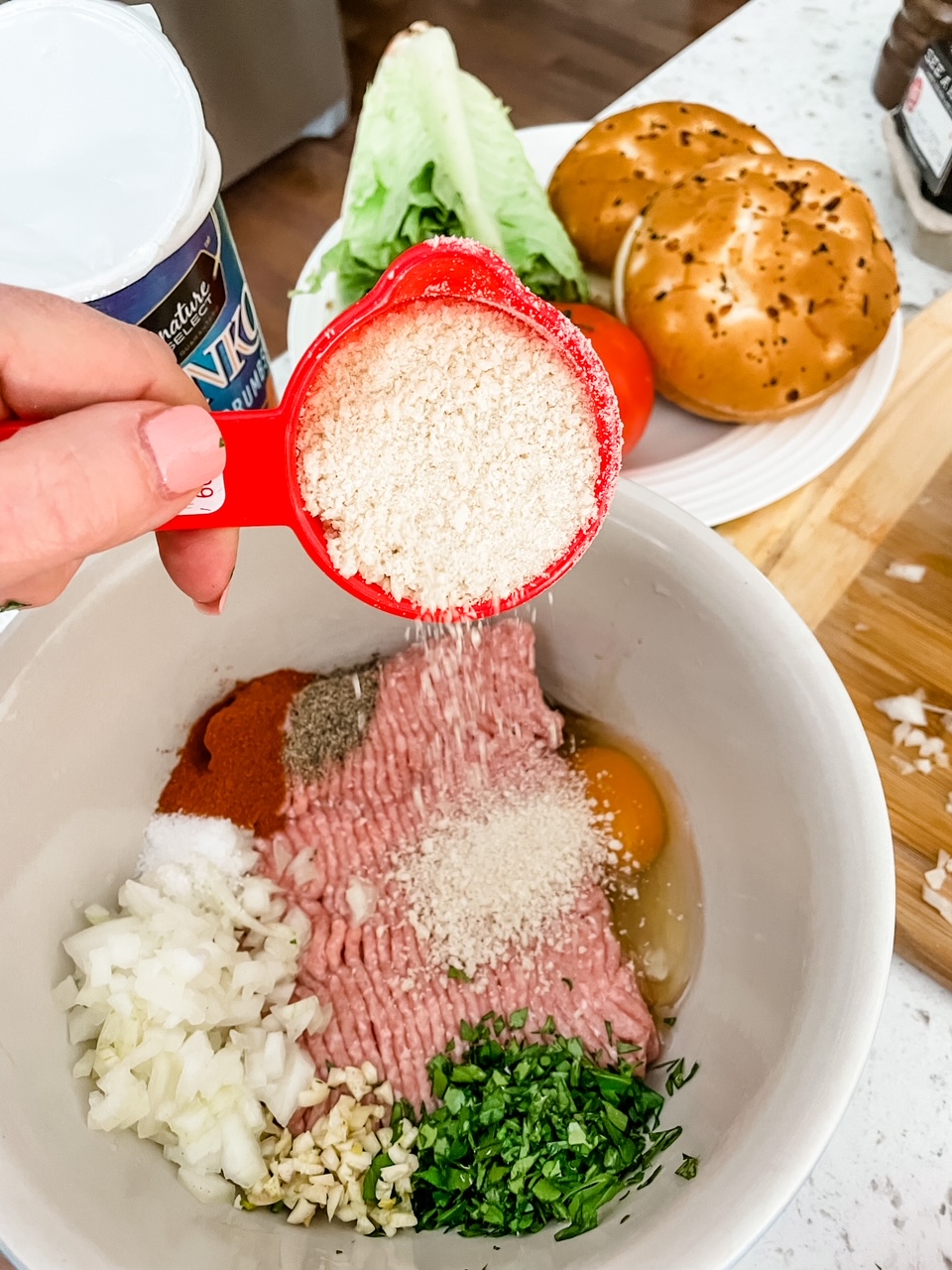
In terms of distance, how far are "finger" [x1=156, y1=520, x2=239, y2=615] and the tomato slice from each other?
43 centimetres

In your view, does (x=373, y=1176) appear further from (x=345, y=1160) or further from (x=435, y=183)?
(x=435, y=183)

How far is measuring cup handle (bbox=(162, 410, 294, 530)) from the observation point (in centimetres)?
59

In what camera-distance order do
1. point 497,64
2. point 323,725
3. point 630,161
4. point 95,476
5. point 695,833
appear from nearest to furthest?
1. point 95,476
2. point 695,833
3. point 323,725
4. point 630,161
5. point 497,64

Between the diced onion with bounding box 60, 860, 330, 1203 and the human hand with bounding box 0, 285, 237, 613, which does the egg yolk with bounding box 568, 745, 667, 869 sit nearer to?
the diced onion with bounding box 60, 860, 330, 1203

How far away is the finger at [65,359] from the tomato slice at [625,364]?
1.62 feet

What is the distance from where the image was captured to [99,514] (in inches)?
19.6

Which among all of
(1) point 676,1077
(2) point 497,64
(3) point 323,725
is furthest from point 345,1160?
(2) point 497,64

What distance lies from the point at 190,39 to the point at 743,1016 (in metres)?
1.89

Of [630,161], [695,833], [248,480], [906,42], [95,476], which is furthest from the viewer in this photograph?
[906,42]

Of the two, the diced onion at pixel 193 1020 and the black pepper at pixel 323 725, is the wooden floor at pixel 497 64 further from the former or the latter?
the diced onion at pixel 193 1020

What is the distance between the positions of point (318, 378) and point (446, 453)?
0.32ft

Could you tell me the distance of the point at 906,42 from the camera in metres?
1.23

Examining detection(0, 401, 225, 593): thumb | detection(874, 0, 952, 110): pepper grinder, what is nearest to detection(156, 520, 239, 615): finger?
detection(0, 401, 225, 593): thumb

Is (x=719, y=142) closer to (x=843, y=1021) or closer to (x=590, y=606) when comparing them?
(x=590, y=606)
